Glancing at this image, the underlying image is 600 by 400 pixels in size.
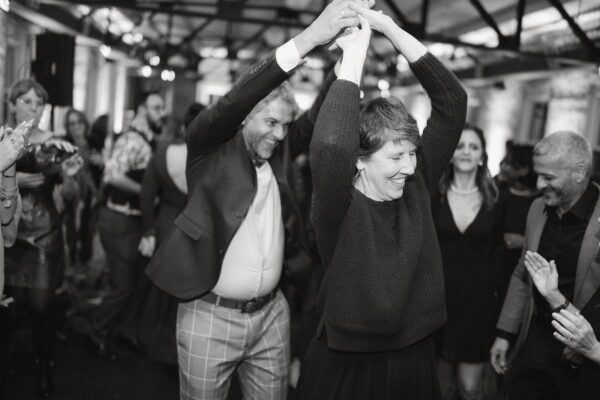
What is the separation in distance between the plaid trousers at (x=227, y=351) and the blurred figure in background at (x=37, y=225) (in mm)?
1200

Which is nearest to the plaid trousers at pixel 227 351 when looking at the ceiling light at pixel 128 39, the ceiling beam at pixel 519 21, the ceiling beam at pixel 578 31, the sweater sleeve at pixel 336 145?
the sweater sleeve at pixel 336 145

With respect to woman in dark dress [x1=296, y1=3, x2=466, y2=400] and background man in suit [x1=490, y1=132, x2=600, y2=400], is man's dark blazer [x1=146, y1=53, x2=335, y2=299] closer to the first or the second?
woman in dark dress [x1=296, y1=3, x2=466, y2=400]

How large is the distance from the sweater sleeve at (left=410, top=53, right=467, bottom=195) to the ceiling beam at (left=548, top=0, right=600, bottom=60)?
204 inches

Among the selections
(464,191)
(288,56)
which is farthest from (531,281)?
(288,56)

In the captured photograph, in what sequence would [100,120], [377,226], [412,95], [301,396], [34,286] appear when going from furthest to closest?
[412,95] → [100,120] → [34,286] → [301,396] → [377,226]

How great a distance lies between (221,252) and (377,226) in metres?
0.68

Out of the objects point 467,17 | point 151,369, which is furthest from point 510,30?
point 151,369

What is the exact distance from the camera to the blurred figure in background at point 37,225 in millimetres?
2898

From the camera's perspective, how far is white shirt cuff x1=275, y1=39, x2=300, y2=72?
1757 mm

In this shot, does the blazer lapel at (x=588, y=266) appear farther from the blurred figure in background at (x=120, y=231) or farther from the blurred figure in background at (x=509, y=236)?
the blurred figure in background at (x=120, y=231)

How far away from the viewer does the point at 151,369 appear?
390 cm

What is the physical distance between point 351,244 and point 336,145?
11.4 inches

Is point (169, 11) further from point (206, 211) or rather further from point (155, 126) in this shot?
point (206, 211)

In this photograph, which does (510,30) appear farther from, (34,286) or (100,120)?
(34,286)
